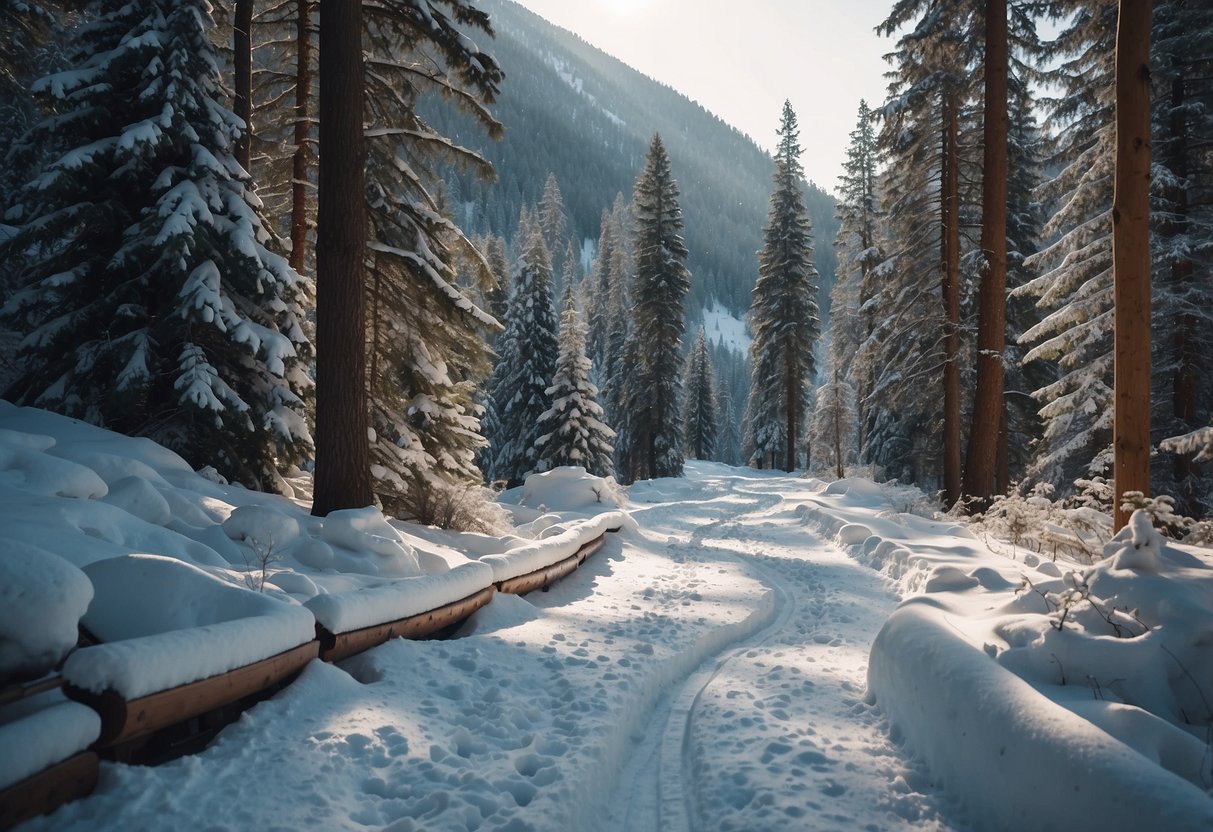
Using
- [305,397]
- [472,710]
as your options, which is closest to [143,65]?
[305,397]

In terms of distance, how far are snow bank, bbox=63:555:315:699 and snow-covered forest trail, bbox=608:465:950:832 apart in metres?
2.27

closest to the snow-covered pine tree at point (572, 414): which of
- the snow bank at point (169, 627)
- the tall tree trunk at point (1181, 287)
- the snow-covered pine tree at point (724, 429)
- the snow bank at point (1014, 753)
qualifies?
the tall tree trunk at point (1181, 287)

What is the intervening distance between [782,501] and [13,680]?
19.1 m

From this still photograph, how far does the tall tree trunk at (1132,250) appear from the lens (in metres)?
6.60

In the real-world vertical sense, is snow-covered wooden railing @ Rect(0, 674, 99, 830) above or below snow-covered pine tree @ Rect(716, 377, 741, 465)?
below

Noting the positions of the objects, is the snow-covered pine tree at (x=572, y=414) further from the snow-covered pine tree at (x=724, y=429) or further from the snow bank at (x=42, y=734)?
the snow-covered pine tree at (x=724, y=429)

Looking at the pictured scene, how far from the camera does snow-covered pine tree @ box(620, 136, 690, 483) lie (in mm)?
33406

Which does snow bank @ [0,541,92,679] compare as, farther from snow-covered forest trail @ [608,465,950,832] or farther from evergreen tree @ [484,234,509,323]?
evergreen tree @ [484,234,509,323]

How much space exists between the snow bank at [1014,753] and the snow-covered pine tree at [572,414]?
72.5 feet

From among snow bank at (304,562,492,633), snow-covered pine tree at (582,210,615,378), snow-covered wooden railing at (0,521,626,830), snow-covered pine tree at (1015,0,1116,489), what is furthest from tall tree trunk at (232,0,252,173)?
snow-covered pine tree at (582,210,615,378)

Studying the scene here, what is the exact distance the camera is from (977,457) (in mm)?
12617

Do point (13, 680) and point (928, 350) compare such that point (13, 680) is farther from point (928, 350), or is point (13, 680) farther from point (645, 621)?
point (928, 350)

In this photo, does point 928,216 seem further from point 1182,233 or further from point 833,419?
point 833,419

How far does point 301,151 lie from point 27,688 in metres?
10.7
